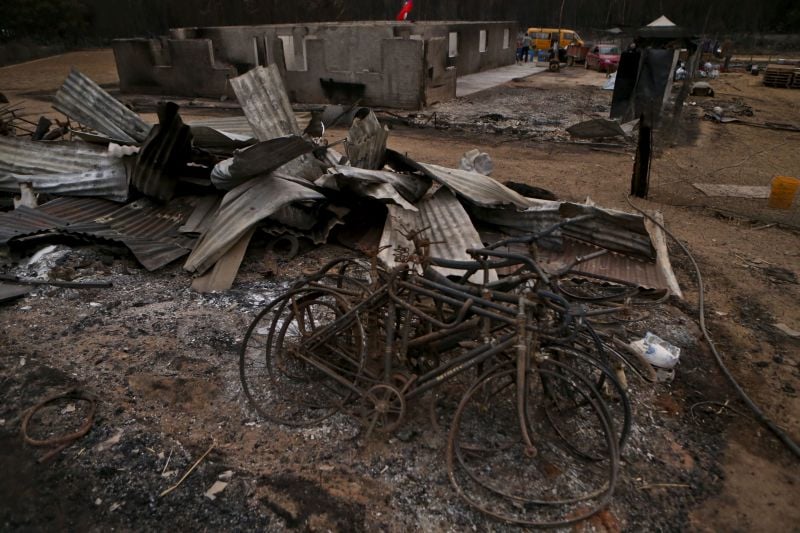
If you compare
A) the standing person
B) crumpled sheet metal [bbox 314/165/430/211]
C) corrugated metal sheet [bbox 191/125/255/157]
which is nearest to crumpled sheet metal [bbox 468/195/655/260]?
crumpled sheet metal [bbox 314/165/430/211]

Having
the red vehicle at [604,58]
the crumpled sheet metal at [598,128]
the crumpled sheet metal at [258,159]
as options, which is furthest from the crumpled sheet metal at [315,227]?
the red vehicle at [604,58]

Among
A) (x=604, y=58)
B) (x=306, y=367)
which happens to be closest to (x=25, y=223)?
(x=306, y=367)

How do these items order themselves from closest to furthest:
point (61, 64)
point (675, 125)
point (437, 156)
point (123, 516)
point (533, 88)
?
1. point (123, 516)
2. point (437, 156)
3. point (675, 125)
4. point (533, 88)
5. point (61, 64)

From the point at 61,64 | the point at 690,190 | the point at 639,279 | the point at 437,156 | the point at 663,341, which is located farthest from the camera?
the point at 61,64

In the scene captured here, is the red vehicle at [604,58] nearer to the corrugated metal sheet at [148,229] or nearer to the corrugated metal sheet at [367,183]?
the corrugated metal sheet at [367,183]

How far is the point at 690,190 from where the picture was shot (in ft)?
28.4

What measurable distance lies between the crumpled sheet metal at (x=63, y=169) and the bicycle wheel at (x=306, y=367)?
12.8 ft

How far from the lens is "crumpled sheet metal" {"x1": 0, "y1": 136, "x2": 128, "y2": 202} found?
6324 millimetres

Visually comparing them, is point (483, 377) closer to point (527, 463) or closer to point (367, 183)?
point (527, 463)

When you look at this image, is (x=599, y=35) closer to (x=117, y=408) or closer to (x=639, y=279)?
(x=639, y=279)

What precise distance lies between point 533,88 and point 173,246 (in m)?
18.4

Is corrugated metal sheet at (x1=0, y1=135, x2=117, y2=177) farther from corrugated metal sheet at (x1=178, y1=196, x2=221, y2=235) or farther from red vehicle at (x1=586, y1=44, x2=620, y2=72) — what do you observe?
red vehicle at (x1=586, y1=44, x2=620, y2=72)

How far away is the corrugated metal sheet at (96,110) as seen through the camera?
6891 mm

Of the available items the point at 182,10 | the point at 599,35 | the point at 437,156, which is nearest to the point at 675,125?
the point at 437,156
